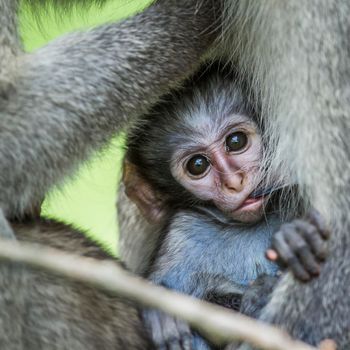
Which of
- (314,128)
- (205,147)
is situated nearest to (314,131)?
(314,128)

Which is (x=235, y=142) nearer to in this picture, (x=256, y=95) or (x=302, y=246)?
(x=256, y=95)

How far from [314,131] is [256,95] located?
2.04 ft

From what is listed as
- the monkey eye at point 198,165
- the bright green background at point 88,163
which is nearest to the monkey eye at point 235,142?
the monkey eye at point 198,165

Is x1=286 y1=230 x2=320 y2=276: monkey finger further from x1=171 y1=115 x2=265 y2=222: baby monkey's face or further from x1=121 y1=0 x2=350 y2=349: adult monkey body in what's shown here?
x1=171 y1=115 x2=265 y2=222: baby monkey's face

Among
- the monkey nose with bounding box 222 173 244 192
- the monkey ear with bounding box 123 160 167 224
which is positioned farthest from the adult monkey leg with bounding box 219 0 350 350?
the monkey ear with bounding box 123 160 167 224

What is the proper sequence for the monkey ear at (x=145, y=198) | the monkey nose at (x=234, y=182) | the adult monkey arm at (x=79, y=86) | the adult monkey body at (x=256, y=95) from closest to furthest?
the adult monkey body at (x=256, y=95), the adult monkey arm at (x=79, y=86), the monkey nose at (x=234, y=182), the monkey ear at (x=145, y=198)

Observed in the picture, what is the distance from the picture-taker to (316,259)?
341 cm

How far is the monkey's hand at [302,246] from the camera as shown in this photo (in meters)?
3.36

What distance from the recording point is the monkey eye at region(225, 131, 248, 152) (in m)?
4.17

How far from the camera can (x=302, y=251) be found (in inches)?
132

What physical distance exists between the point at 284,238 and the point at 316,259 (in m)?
0.14

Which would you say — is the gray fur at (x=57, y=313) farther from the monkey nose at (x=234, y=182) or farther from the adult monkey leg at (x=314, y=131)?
the monkey nose at (x=234, y=182)

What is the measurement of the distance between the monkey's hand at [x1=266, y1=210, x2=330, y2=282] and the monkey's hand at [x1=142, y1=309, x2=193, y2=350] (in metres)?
0.51

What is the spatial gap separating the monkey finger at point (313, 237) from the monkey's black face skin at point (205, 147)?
671 mm
